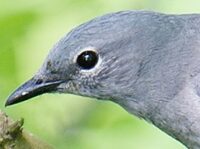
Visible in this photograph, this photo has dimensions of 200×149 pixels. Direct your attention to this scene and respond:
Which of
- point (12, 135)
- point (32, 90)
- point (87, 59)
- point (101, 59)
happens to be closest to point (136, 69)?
point (101, 59)

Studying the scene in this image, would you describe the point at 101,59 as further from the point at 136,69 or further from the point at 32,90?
the point at 32,90

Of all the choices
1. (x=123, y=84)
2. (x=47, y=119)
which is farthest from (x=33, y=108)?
(x=123, y=84)

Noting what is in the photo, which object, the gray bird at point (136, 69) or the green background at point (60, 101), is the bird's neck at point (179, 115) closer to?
the gray bird at point (136, 69)

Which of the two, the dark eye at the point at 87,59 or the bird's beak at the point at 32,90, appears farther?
the bird's beak at the point at 32,90

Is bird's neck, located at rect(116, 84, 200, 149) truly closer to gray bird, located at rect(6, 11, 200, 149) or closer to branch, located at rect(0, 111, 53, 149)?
gray bird, located at rect(6, 11, 200, 149)

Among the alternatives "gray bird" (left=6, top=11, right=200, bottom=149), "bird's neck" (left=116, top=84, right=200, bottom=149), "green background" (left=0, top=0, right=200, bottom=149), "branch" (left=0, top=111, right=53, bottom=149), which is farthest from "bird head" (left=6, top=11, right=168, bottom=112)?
"branch" (left=0, top=111, right=53, bottom=149)

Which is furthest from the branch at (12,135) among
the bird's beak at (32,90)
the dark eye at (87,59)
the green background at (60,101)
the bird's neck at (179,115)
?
the green background at (60,101)

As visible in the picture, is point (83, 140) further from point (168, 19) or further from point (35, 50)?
point (168, 19)
